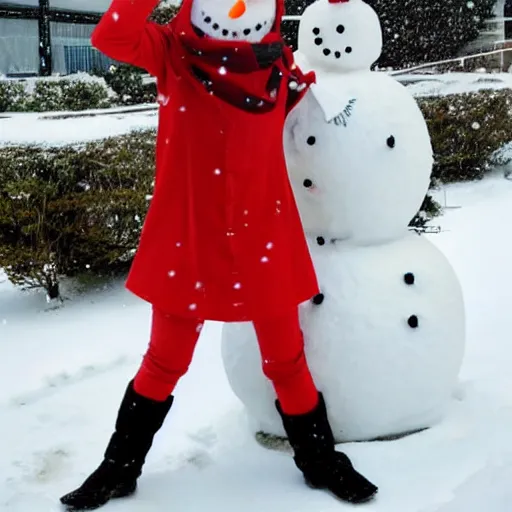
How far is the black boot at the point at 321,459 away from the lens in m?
2.71

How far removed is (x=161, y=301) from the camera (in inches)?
102

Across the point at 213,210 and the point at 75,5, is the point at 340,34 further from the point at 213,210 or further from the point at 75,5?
the point at 75,5

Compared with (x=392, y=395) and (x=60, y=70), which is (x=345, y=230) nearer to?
(x=392, y=395)

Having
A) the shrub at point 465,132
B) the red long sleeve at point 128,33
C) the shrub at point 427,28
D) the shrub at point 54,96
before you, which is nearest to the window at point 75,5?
the shrub at point 54,96

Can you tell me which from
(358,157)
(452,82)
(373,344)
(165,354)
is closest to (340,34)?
(358,157)

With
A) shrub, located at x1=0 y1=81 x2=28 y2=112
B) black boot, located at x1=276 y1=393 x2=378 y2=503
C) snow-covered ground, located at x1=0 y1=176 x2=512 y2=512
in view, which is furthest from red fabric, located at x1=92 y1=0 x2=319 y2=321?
shrub, located at x1=0 y1=81 x2=28 y2=112

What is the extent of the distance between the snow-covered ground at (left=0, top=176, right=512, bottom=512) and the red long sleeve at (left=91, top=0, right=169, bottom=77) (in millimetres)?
1499

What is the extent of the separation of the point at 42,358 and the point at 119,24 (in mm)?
2572

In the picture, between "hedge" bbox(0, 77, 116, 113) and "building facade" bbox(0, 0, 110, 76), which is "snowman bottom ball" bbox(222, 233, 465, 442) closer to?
"hedge" bbox(0, 77, 116, 113)

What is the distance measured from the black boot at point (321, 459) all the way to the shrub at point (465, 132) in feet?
19.7

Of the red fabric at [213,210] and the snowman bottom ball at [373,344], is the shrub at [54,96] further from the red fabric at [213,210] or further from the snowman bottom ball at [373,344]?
the red fabric at [213,210]

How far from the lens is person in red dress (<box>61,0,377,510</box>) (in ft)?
8.12

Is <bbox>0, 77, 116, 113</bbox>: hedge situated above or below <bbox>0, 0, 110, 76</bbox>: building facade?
below

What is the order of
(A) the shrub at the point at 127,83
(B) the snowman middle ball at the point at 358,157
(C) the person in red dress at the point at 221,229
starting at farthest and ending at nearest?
1. (A) the shrub at the point at 127,83
2. (B) the snowman middle ball at the point at 358,157
3. (C) the person in red dress at the point at 221,229
